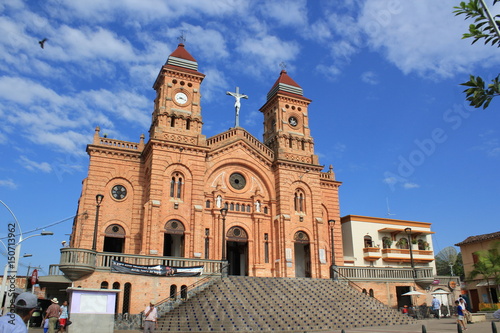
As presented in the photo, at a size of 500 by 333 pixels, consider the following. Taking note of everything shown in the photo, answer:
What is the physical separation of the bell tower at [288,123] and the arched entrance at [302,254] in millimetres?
7299

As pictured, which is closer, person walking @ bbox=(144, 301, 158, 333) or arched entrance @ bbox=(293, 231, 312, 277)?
person walking @ bbox=(144, 301, 158, 333)

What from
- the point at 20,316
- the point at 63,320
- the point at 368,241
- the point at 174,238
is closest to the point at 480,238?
the point at 368,241

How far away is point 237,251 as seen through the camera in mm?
38375

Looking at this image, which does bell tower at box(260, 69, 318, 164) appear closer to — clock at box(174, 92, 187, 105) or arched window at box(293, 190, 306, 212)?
arched window at box(293, 190, 306, 212)

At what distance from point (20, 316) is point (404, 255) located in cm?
4352

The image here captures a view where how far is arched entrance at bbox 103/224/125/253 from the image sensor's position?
32.5m

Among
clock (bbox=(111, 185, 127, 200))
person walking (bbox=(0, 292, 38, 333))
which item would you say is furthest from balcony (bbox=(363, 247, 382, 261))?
person walking (bbox=(0, 292, 38, 333))

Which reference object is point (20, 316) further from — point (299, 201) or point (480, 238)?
point (480, 238)

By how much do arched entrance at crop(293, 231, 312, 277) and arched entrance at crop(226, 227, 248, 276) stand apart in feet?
15.1

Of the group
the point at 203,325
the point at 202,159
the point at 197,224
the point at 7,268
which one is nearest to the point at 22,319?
the point at 203,325

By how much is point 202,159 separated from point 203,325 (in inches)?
640

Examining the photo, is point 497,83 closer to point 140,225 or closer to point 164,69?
point 140,225

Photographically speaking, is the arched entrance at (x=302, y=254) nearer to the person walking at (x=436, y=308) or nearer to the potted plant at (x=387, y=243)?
the person walking at (x=436, y=308)

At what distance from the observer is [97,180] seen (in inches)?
1309
